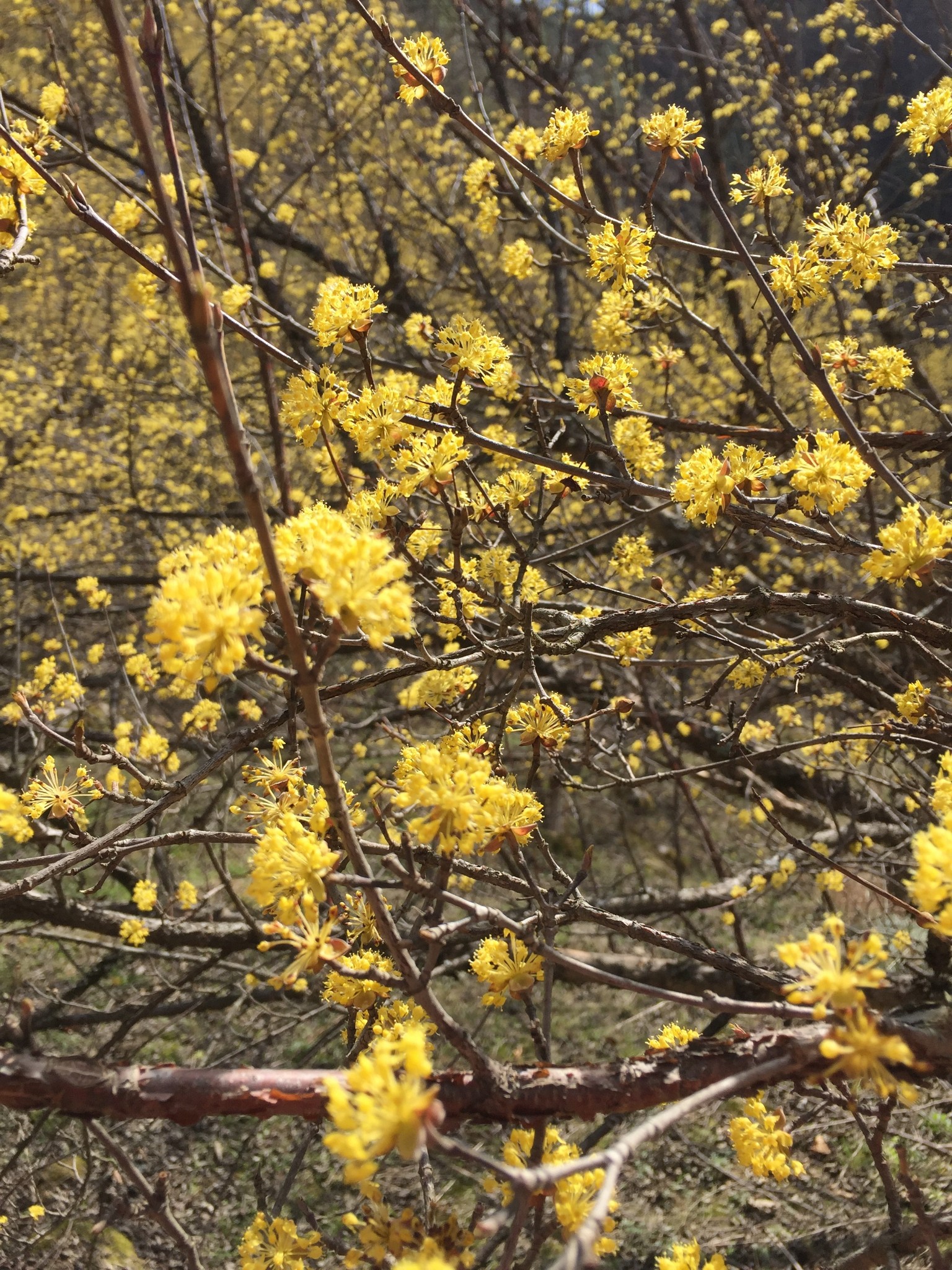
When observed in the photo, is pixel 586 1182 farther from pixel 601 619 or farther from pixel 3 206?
pixel 3 206

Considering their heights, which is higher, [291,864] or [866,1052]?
[291,864]

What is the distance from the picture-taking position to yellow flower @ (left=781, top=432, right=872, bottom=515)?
76.7 inches

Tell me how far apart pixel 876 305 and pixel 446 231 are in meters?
5.26

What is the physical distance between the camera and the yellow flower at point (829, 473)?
195cm

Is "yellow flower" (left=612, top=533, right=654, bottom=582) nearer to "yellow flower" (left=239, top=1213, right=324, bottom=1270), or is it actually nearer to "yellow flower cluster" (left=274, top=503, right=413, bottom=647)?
"yellow flower cluster" (left=274, top=503, right=413, bottom=647)

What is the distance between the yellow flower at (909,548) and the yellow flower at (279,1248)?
1750 millimetres

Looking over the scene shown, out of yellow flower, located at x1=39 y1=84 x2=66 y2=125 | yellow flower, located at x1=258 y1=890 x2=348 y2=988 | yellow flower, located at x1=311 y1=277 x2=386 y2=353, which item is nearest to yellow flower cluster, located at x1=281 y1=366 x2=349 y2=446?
yellow flower, located at x1=311 y1=277 x2=386 y2=353

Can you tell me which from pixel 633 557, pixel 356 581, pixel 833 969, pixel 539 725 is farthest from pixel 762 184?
pixel 833 969

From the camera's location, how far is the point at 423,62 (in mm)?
2451

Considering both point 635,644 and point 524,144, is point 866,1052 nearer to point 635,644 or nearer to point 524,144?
point 635,644

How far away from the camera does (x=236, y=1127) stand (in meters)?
5.25

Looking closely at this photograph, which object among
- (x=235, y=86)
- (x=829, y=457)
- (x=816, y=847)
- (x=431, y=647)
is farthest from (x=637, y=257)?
(x=235, y=86)

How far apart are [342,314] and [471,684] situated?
1.14 meters

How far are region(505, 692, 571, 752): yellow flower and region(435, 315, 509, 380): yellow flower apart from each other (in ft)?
2.85
